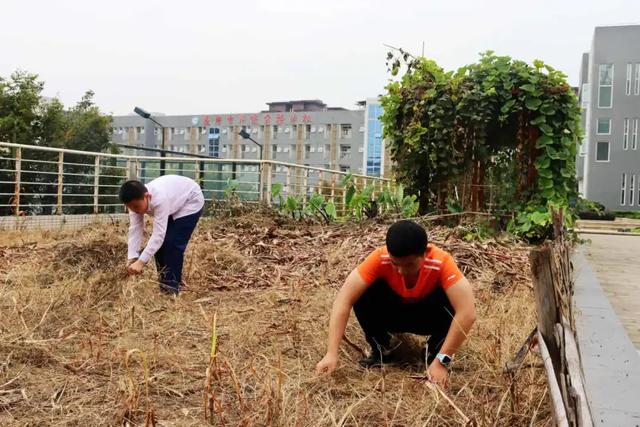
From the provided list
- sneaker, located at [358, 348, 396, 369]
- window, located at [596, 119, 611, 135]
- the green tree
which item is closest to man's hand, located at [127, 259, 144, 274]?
sneaker, located at [358, 348, 396, 369]

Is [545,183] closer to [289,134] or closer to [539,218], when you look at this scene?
[539,218]

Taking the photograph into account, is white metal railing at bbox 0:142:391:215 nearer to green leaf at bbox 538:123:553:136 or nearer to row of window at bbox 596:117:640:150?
green leaf at bbox 538:123:553:136

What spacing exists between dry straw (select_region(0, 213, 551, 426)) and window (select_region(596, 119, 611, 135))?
36696mm

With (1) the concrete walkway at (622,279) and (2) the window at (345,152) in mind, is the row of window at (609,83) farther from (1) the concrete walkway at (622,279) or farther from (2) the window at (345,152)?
(2) the window at (345,152)

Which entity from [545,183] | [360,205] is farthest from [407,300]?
[360,205]

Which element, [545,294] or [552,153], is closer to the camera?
[545,294]

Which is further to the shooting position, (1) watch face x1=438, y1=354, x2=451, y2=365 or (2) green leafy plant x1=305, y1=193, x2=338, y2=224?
(2) green leafy plant x1=305, y1=193, x2=338, y2=224

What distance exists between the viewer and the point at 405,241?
2.54m

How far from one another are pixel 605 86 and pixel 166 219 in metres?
39.5

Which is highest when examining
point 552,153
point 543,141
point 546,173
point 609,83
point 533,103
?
point 609,83

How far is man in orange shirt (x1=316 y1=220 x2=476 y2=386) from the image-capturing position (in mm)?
2620

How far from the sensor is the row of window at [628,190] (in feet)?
127

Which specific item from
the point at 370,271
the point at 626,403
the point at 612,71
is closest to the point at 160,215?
the point at 370,271

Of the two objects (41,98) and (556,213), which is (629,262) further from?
(41,98)
